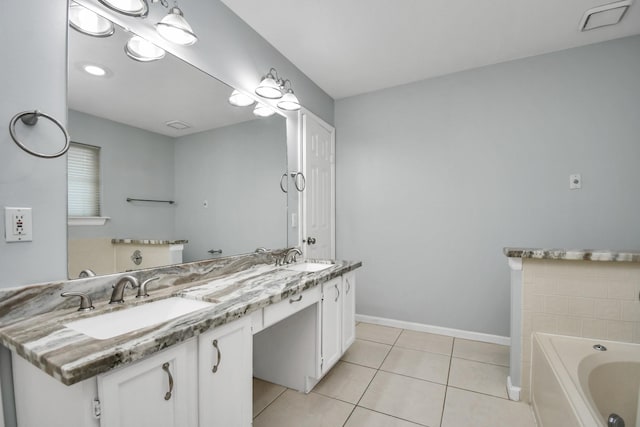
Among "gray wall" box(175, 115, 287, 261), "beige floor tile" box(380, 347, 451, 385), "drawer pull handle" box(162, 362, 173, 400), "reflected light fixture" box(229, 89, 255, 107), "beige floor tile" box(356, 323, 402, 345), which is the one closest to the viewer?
"drawer pull handle" box(162, 362, 173, 400)

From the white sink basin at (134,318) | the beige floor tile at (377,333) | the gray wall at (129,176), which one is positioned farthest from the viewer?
the beige floor tile at (377,333)

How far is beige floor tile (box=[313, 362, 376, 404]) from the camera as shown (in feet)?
6.49

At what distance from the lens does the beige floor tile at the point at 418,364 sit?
2.21 metres

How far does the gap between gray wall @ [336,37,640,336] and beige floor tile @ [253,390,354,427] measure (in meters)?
1.54

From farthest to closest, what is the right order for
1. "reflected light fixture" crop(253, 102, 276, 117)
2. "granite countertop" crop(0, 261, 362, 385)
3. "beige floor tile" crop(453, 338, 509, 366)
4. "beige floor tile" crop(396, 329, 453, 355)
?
"beige floor tile" crop(396, 329, 453, 355)
"beige floor tile" crop(453, 338, 509, 366)
"reflected light fixture" crop(253, 102, 276, 117)
"granite countertop" crop(0, 261, 362, 385)

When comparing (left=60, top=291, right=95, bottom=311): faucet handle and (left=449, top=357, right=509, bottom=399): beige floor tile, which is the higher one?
(left=60, top=291, right=95, bottom=311): faucet handle

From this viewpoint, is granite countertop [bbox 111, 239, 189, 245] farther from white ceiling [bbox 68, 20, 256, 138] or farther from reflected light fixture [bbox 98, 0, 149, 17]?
reflected light fixture [bbox 98, 0, 149, 17]

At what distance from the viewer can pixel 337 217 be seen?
3521 mm

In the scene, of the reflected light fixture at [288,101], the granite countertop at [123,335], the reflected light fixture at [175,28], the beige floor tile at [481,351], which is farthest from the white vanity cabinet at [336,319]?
the reflected light fixture at [175,28]

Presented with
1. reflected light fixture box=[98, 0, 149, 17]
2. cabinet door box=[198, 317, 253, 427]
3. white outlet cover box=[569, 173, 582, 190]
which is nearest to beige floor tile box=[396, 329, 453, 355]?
white outlet cover box=[569, 173, 582, 190]

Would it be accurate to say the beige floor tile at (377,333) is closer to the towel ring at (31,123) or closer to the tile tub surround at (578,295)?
the tile tub surround at (578,295)

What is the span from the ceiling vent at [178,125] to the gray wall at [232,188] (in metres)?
0.07

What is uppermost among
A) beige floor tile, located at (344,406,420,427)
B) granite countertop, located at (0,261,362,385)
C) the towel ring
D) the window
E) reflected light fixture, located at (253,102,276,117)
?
reflected light fixture, located at (253,102,276,117)

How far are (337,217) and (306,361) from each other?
1836 mm
